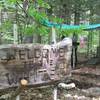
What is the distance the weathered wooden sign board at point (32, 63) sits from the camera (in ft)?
13.3

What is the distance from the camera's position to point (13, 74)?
417 centimetres

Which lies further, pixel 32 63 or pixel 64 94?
pixel 64 94

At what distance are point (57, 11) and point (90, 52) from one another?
357cm

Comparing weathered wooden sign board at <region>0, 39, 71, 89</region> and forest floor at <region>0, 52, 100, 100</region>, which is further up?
weathered wooden sign board at <region>0, 39, 71, 89</region>

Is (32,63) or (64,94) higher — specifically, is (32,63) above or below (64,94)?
above

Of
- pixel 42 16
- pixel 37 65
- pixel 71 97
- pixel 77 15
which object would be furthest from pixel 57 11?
pixel 37 65

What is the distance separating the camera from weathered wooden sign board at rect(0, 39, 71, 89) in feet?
13.3

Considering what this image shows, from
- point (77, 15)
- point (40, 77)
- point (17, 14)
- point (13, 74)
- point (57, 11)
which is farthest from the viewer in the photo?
point (77, 15)

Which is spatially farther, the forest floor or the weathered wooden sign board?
the forest floor

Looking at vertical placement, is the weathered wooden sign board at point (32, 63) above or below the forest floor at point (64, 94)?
above

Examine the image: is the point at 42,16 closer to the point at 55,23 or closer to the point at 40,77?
the point at 55,23

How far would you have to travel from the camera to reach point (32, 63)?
4.36 meters

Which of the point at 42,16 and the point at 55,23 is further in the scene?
the point at 55,23

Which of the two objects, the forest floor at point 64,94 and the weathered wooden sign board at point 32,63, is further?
the forest floor at point 64,94
